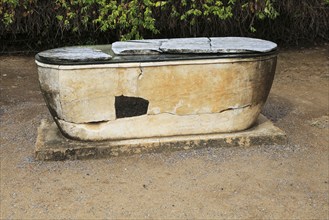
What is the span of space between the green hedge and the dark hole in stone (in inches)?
116

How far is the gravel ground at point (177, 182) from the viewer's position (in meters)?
3.45

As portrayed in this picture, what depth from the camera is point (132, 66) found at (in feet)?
13.4

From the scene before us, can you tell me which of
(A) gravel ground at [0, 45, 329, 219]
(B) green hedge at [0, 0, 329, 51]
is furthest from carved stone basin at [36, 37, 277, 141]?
(B) green hedge at [0, 0, 329, 51]

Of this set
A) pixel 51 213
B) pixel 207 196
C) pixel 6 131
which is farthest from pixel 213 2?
pixel 51 213

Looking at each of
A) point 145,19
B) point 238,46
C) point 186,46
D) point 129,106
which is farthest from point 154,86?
point 145,19

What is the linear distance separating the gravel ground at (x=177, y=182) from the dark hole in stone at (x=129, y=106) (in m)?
0.40

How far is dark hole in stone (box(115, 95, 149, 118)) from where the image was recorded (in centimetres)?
420

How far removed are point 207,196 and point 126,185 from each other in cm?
67

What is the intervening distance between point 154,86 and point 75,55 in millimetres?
750

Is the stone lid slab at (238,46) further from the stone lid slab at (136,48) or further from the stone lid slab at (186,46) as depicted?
the stone lid slab at (136,48)

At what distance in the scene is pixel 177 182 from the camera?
3869mm

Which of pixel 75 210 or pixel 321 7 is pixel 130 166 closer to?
pixel 75 210

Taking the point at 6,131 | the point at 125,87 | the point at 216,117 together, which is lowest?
the point at 6,131

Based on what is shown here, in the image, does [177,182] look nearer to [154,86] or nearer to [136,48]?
[154,86]
